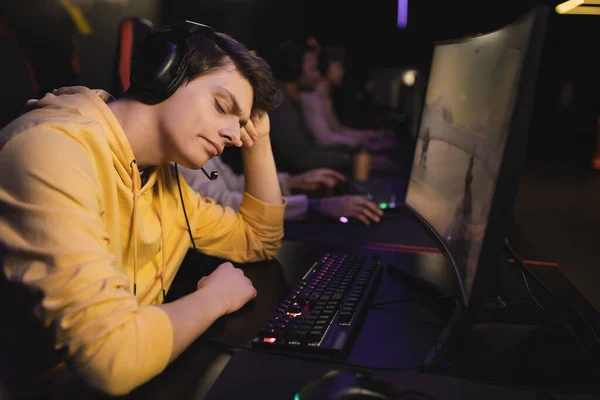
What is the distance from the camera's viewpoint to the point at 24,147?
62cm

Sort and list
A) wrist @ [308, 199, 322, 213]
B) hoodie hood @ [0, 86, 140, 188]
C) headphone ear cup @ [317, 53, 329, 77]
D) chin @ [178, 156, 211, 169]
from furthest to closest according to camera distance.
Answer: headphone ear cup @ [317, 53, 329, 77] < wrist @ [308, 199, 322, 213] < chin @ [178, 156, 211, 169] < hoodie hood @ [0, 86, 140, 188]

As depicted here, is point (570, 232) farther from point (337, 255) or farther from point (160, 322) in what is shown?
point (160, 322)

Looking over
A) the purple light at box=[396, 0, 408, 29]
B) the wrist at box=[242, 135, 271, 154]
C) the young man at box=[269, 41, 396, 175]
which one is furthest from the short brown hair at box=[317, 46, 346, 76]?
the wrist at box=[242, 135, 271, 154]

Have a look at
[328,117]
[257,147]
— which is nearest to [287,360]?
[257,147]

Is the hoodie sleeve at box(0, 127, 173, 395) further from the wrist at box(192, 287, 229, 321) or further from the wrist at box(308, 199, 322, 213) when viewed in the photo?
the wrist at box(308, 199, 322, 213)

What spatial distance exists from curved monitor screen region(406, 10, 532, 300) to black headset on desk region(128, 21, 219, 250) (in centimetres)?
49

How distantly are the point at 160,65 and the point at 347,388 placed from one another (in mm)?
584

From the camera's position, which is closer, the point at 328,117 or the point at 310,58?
the point at 310,58

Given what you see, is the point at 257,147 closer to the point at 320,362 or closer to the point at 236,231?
the point at 236,231

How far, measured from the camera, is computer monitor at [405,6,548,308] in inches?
22.2

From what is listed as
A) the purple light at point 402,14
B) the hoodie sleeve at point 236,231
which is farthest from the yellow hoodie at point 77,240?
the purple light at point 402,14

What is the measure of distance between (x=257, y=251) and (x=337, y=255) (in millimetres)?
200

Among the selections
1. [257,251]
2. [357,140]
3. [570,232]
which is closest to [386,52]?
[357,140]

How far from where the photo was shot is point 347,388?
51cm
